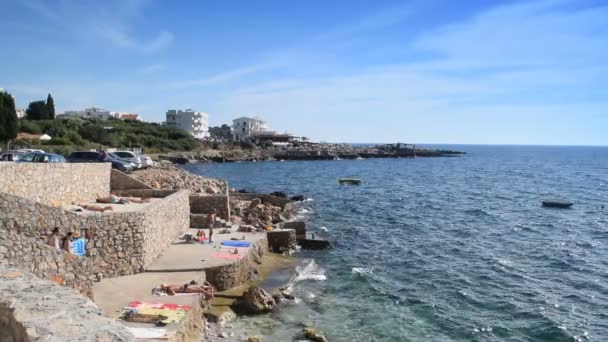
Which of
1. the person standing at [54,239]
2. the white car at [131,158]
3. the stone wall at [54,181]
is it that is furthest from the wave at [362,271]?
Answer: the white car at [131,158]

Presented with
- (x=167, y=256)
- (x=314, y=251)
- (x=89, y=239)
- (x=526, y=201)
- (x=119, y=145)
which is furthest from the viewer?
(x=119, y=145)

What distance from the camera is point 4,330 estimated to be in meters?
7.17

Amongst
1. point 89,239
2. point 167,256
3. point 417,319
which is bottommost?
point 417,319

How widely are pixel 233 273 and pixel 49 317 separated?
13715 mm

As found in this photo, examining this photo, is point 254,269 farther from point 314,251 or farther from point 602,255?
point 602,255

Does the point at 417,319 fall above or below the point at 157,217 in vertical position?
below

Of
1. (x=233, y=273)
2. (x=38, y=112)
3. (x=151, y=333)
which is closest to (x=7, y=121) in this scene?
(x=233, y=273)

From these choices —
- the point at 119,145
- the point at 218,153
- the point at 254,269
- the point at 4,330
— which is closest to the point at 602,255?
the point at 254,269

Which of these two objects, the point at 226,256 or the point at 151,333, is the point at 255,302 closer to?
the point at 226,256

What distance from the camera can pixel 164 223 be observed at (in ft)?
70.8

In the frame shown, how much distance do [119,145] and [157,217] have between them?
7143cm

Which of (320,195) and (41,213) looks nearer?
(41,213)

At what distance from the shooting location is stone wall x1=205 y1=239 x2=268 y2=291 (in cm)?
1940

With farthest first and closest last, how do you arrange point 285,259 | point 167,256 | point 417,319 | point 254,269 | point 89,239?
point 285,259
point 254,269
point 167,256
point 417,319
point 89,239
